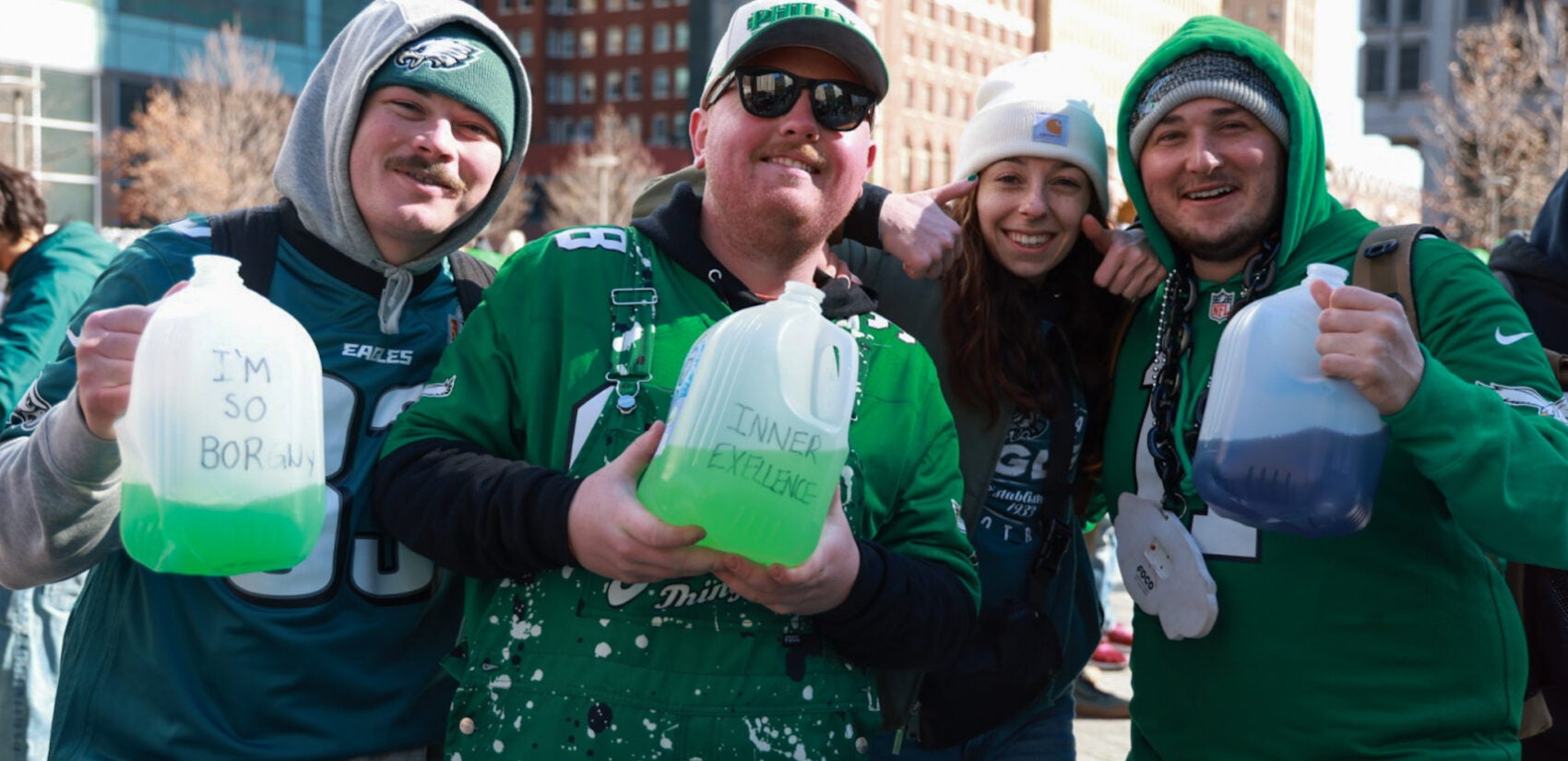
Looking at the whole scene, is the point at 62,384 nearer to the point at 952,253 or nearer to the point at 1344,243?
the point at 952,253

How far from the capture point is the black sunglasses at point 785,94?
2643 millimetres

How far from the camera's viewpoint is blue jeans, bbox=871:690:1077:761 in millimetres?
3545

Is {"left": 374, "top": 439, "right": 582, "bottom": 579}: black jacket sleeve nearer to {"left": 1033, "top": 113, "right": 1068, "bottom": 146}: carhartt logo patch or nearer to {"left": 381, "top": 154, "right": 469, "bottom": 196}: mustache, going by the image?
{"left": 381, "top": 154, "right": 469, "bottom": 196}: mustache

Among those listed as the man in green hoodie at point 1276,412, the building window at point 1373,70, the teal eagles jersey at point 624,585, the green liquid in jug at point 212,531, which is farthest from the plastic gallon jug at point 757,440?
the building window at point 1373,70

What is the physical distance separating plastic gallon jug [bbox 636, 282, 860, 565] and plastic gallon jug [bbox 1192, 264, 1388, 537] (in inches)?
33.5

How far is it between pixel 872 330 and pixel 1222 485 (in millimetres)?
756

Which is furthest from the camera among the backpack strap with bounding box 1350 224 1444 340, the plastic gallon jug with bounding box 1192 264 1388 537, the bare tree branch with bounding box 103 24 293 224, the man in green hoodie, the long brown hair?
the bare tree branch with bounding box 103 24 293 224

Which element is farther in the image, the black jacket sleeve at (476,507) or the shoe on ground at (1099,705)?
the shoe on ground at (1099,705)

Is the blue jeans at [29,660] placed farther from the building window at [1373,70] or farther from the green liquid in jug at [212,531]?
the building window at [1373,70]

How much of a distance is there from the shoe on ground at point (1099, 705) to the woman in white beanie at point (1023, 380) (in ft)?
12.0

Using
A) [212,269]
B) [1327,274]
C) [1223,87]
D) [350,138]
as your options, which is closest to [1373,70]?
[1223,87]

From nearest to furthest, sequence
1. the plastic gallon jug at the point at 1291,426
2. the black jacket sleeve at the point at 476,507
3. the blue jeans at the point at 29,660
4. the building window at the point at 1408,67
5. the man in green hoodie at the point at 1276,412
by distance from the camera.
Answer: the black jacket sleeve at the point at 476,507
the plastic gallon jug at the point at 1291,426
the man in green hoodie at the point at 1276,412
the blue jeans at the point at 29,660
the building window at the point at 1408,67

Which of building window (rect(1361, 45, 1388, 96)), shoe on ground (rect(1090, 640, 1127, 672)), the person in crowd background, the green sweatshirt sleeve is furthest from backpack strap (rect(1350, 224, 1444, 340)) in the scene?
building window (rect(1361, 45, 1388, 96))

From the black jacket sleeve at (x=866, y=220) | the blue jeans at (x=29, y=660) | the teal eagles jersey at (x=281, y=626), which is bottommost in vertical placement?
the blue jeans at (x=29, y=660)
